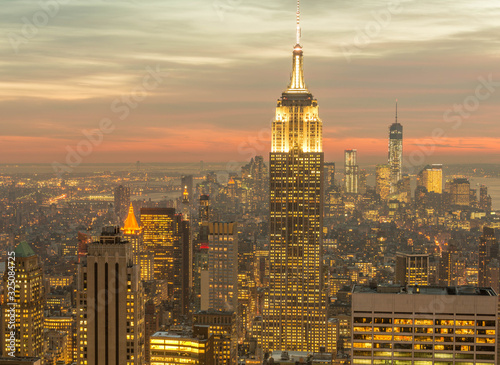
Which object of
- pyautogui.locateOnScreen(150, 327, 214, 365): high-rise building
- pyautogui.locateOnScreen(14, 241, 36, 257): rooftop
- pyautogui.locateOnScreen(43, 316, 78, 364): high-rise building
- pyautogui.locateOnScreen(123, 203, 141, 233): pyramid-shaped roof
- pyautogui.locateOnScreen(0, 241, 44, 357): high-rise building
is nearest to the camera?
pyautogui.locateOnScreen(150, 327, 214, 365): high-rise building

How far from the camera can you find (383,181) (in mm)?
115750

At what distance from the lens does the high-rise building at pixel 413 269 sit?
274 ft

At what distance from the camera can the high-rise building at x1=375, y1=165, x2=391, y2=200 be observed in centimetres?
11309

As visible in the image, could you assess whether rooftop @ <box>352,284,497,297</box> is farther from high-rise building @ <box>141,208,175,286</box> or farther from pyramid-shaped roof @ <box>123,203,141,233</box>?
high-rise building @ <box>141,208,175,286</box>

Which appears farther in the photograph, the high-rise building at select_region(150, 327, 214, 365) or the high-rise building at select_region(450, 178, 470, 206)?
the high-rise building at select_region(450, 178, 470, 206)

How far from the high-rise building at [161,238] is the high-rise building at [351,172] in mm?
23795

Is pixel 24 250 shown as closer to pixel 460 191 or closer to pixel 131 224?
pixel 131 224

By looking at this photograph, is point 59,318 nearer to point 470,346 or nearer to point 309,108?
point 309,108

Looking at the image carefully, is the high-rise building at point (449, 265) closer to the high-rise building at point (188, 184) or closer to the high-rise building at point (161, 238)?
the high-rise building at point (188, 184)

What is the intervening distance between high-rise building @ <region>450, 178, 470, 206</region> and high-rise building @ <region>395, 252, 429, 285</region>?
1046 centimetres

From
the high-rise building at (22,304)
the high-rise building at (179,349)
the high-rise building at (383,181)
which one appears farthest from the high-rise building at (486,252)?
the high-rise building at (22,304)

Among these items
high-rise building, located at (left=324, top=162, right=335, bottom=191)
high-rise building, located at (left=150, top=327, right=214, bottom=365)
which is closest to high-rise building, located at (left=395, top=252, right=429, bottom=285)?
high-rise building, located at (left=324, top=162, right=335, bottom=191)

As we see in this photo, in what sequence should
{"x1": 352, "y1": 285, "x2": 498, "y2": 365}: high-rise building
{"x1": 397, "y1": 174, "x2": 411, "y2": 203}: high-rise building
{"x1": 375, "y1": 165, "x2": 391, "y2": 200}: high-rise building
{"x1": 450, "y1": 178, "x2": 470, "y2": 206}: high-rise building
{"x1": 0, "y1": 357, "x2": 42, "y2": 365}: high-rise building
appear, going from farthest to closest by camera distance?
{"x1": 375, "y1": 165, "x2": 391, "y2": 200}: high-rise building → {"x1": 397, "y1": 174, "x2": 411, "y2": 203}: high-rise building → {"x1": 450, "y1": 178, "x2": 470, "y2": 206}: high-rise building → {"x1": 0, "y1": 357, "x2": 42, "y2": 365}: high-rise building → {"x1": 352, "y1": 285, "x2": 498, "y2": 365}: high-rise building

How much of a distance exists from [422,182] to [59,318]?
51.6m
